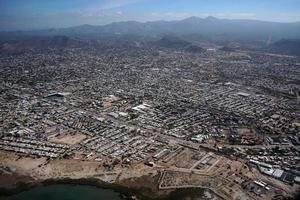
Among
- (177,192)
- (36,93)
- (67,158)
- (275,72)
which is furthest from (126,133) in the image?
(275,72)

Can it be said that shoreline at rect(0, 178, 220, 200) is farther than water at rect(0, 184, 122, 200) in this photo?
No

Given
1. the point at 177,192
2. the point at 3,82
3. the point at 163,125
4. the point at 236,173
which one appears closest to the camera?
the point at 177,192

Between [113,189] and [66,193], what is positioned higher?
[113,189]

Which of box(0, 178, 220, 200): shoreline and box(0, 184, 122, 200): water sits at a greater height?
box(0, 178, 220, 200): shoreline

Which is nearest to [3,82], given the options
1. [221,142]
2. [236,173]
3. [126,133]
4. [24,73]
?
[24,73]

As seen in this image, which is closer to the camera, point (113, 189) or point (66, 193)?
point (66, 193)

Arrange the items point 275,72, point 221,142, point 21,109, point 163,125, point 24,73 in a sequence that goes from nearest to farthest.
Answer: point 221,142 → point 163,125 → point 21,109 → point 24,73 → point 275,72

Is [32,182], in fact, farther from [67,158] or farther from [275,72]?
[275,72]

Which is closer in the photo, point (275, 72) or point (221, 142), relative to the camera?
point (221, 142)
